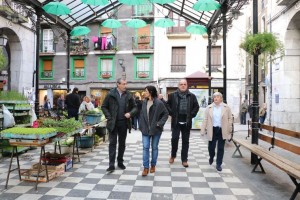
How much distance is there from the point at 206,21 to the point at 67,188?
466 inches

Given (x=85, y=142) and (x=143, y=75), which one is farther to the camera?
(x=143, y=75)

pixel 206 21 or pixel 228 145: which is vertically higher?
pixel 206 21

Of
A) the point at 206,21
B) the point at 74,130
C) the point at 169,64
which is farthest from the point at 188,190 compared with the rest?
the point at 169,64

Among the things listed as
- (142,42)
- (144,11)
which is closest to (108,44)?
(142,42)

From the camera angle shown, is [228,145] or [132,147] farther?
[228,145]

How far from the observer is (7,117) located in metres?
7.96

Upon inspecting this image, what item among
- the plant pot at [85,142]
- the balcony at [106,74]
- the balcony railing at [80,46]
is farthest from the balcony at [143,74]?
the plant pot at [85,142]

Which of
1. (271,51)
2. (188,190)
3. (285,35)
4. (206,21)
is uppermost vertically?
(206,21)

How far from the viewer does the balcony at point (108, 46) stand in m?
28.3

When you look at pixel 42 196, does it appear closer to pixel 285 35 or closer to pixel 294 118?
pixel 294 118

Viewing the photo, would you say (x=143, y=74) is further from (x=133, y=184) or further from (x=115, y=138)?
(x=133, y=184)

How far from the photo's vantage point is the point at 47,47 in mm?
30438

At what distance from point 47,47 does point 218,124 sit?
26.5 m

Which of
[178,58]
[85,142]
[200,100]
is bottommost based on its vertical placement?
[85,142]
